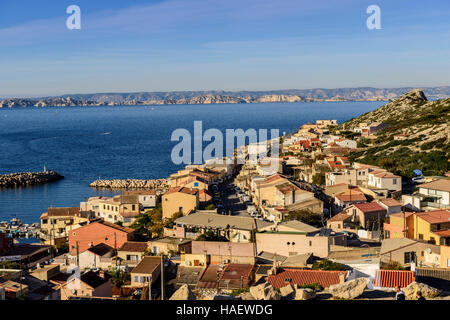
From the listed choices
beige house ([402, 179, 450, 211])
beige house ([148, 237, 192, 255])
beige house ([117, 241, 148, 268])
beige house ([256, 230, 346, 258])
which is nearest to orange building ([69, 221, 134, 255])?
beige house ([117, 241, 148, 268])

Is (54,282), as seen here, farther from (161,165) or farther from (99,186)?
(161,165)

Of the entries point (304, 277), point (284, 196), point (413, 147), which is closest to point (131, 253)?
point (284, 196)


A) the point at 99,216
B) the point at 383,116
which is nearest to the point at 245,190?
the point at 99,216

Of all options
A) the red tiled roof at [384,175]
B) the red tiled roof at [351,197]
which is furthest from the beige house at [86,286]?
the red tiled roof at [384,175]

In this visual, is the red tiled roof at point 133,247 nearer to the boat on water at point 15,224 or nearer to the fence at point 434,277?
the fence at point 434,277

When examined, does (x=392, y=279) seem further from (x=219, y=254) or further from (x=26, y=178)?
(x=26, y=178)

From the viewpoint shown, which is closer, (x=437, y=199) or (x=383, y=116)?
(x=437, y=199)

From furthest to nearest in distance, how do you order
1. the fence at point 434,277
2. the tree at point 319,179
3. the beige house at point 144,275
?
the tree at point 319,179 < the beige house at point 144,275 < the fence at point 434,277
